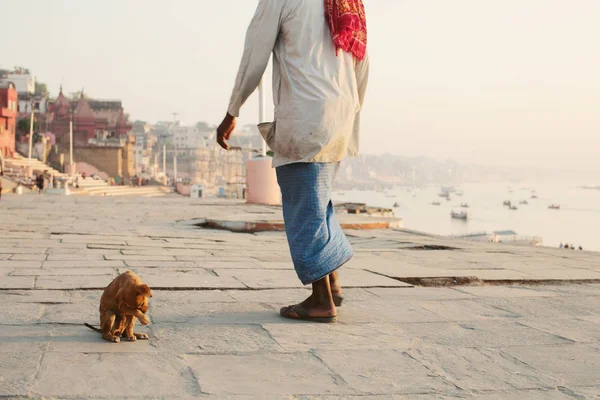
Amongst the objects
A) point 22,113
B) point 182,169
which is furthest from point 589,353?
point 182,169

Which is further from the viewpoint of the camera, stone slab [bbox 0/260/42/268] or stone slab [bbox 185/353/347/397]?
stone slab [bbox 0/260/42/268]

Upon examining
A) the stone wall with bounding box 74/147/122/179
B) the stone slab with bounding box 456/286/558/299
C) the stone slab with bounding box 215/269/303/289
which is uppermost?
the stone wall with bounding box 74/147/122/179

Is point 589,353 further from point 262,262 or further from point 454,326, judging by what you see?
point 262,262

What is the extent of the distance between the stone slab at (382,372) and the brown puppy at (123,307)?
60 cm

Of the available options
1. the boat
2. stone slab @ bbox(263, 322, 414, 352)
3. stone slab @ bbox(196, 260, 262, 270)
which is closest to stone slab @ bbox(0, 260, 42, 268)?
stone slab @ bbox(196, 260, 262, 270)

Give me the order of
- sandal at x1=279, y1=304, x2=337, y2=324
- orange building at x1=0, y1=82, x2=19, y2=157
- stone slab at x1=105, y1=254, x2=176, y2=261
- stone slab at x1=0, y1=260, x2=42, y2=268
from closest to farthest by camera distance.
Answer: sandal at x1=279, y1=304, x2=337, y2=324, stone slab at x1=0, y1=260, x2=42, y2=268, stone slab at x1=105, y1=254, x2=176, y2=261, orange building at x1=0, y1=82, x2=19, y2=157

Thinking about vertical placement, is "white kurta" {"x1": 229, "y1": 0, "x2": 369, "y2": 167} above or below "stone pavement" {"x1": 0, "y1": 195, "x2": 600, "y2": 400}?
above

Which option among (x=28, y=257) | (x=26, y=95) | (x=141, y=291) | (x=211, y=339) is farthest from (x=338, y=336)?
(x=26, y=95)

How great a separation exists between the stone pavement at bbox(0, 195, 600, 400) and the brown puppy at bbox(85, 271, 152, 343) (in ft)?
0.18

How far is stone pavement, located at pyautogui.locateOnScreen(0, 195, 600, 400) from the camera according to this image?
6.30 ft

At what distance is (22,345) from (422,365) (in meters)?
1.24

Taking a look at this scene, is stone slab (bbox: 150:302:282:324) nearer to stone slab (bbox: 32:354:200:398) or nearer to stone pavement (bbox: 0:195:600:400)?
stone pavement (bbox: 0:195:600:400)

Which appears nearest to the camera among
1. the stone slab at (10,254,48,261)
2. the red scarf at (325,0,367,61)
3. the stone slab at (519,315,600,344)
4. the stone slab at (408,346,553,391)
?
the stone slab at (408,346,553,391)

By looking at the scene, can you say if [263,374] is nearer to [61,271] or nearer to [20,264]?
[61,271]
